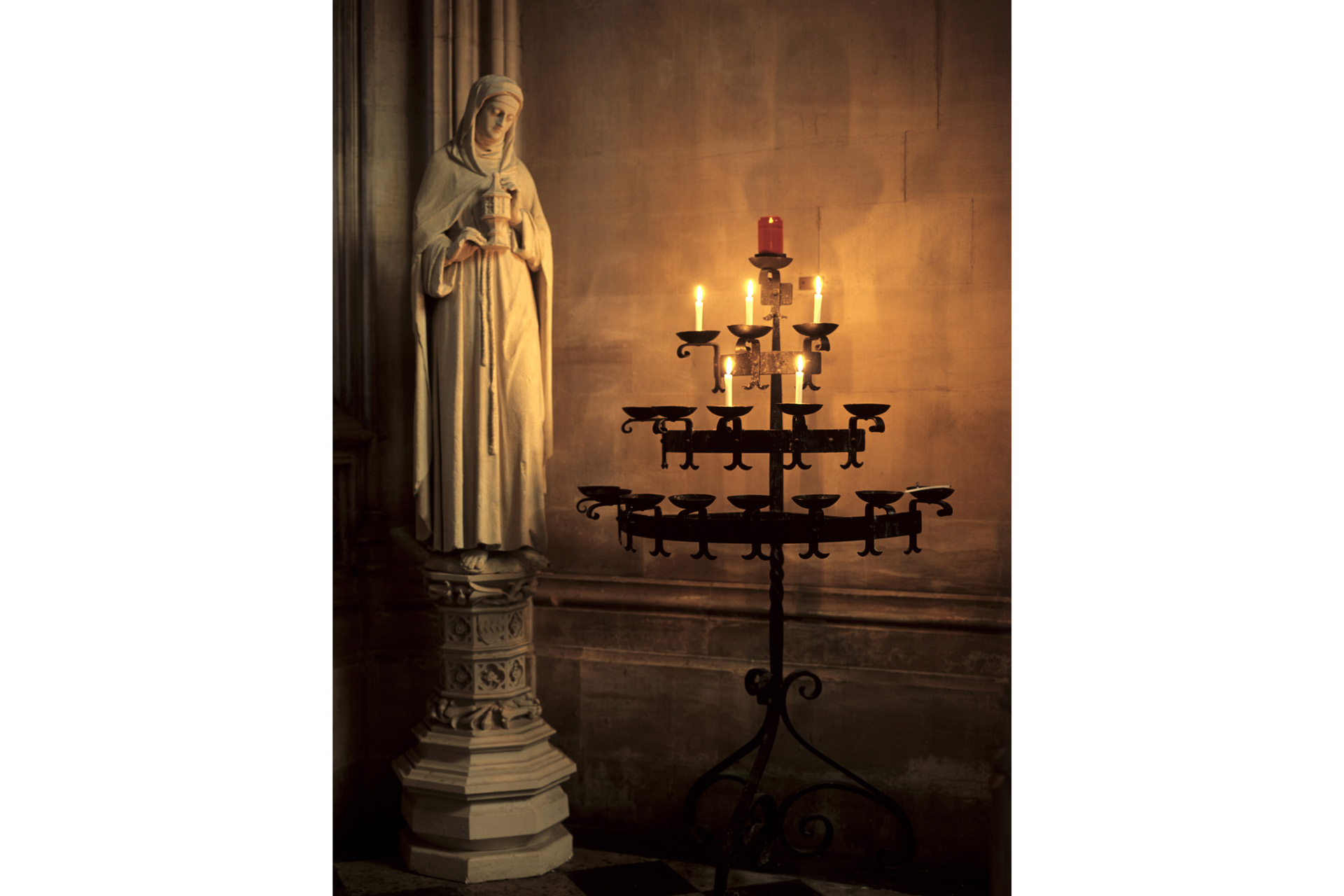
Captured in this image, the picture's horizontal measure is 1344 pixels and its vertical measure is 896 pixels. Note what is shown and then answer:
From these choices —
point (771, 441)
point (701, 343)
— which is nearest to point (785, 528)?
point (771, 441)

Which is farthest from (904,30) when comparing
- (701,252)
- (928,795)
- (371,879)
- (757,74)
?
(371,879)

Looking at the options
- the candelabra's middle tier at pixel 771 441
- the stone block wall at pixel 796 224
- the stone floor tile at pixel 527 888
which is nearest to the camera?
the candelabra's middle tier at pixel 771 441

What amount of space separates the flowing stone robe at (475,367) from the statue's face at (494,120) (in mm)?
18

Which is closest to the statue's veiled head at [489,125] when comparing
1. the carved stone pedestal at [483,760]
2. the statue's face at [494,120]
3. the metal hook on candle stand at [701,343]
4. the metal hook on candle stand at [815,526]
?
the statue's face at [494,120]

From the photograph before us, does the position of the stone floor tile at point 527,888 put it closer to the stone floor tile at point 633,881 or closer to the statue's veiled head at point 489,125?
the stone floor tile at point 633,881

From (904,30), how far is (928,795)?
221cm

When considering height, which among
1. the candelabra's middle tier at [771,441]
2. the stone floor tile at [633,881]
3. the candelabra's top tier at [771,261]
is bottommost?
the stone floor tile at [633,881]

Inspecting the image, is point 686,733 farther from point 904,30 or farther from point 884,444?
point 904,30

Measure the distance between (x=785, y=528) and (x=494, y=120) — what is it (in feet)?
4.65

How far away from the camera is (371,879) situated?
3.17 metres

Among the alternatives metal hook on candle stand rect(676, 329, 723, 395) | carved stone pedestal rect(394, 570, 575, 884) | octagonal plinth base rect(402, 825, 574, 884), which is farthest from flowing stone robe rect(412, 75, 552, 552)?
octagonal plinth base rect(402, 825, 574, 884)

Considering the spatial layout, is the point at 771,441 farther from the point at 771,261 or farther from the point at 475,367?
the point at 475,367

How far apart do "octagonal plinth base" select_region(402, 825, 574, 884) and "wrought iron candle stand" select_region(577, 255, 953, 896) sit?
416 mm

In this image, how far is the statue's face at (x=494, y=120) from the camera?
10.2ft
